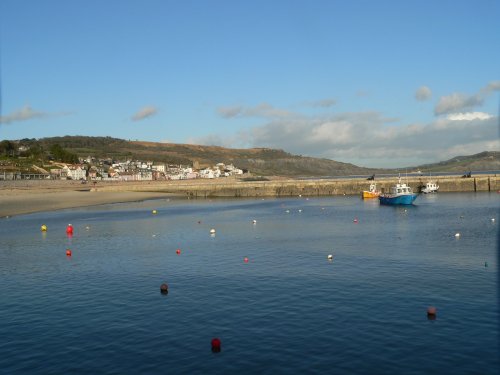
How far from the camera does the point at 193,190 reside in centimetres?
11419

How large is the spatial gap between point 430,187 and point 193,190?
53.1 metres

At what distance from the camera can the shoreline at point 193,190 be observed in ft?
311

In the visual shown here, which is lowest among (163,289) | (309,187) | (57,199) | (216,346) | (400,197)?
(216,346)

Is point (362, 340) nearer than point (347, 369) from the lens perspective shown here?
No

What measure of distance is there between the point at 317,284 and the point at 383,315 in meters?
6.09

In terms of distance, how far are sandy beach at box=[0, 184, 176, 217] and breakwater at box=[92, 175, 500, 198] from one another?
14.5 feet

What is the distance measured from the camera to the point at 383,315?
Answer: 2020 centimetres

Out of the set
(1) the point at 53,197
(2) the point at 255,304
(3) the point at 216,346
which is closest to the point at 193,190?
(1) the point at 53,197

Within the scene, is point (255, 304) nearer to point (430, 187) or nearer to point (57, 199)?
point (57, 199)

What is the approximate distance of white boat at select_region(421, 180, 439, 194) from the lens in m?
99.8

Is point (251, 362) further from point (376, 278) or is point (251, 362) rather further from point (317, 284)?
point (376, 278)

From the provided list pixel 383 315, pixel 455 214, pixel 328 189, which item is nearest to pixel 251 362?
pixel 383 315

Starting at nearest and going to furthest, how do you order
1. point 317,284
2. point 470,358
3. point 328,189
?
1. point 470,358
2. point 317,284
3. point 328,189

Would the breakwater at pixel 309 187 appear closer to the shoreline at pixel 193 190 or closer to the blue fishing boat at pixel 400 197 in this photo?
the shoreline at pixel 193 190
